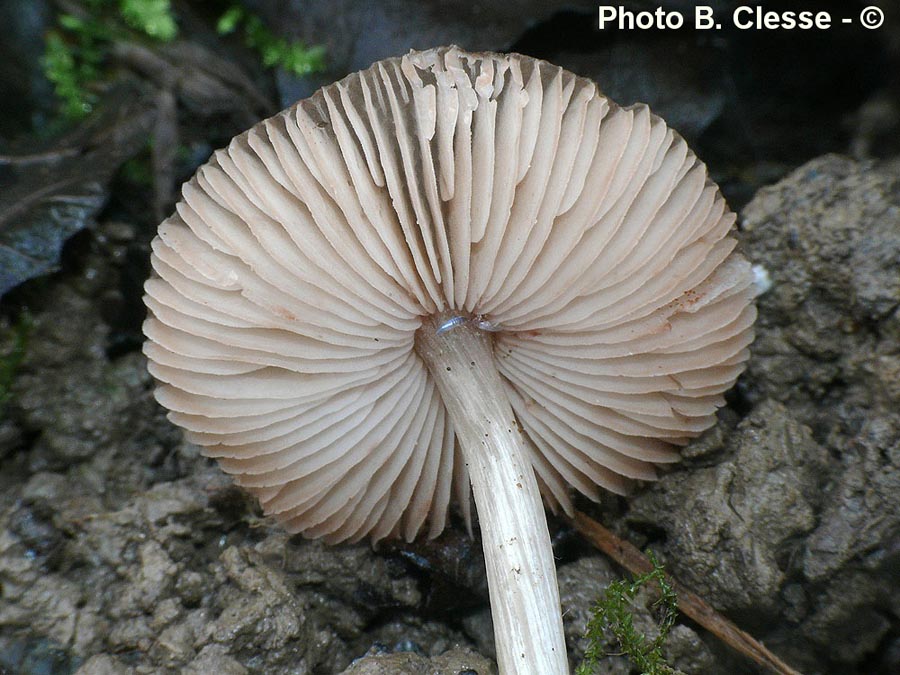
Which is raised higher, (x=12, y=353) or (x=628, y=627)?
(x=12, y=353)

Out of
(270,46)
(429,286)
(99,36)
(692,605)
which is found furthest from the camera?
(99,36)

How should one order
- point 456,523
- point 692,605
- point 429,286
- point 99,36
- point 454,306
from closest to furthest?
1. point 429,286
2. point 454,306
3. point 692,605
4. point 456,523
5. point 99,36

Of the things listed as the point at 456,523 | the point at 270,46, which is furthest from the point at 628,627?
the point at 270,46

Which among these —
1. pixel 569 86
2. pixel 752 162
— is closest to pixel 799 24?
pixel 752 162

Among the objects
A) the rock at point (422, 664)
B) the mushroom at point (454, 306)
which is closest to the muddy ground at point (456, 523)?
the rock at point (422, 664)

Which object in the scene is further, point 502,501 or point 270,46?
point 270,46

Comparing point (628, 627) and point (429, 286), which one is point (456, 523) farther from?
point (429, 286)

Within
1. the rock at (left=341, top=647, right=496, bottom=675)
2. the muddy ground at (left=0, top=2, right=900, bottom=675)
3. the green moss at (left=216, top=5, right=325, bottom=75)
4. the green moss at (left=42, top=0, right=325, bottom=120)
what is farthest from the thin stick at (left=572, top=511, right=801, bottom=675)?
Result: the green moss at (left=42, top=0, right=325, bottom=120)
